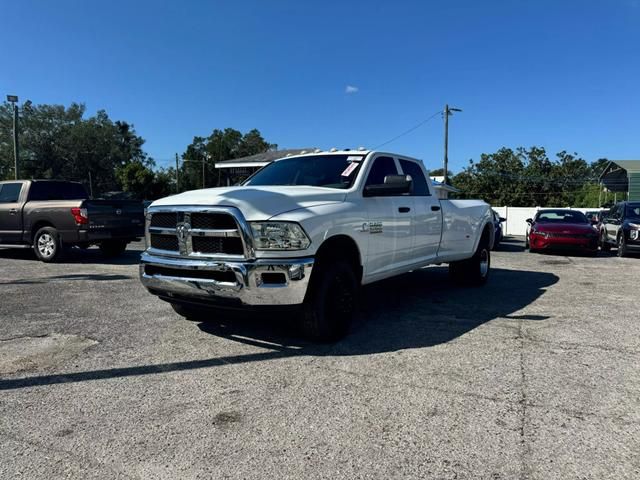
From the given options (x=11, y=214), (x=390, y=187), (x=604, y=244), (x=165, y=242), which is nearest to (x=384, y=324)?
(x=390, y=187)

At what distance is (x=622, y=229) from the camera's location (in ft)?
45.4

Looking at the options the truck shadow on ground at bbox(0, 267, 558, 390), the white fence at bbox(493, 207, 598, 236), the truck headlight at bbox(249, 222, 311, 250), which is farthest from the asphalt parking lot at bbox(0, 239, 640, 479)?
the white fence at bbox(493, 207, 598, 236)

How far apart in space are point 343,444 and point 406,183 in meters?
3.11

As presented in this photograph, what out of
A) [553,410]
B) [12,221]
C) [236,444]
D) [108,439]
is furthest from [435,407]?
[12,221]

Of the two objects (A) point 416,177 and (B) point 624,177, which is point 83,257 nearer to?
(A) point 416,177

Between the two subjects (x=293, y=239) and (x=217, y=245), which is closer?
(x=293, y=239)

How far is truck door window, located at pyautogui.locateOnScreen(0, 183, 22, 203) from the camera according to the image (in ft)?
37.4

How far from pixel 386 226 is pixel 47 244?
8710 millimetres

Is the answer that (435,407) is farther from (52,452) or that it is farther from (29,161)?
(29,161)

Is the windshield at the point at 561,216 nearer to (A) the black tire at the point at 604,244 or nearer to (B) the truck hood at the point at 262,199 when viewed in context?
(A) the black tire at the point at 604,244

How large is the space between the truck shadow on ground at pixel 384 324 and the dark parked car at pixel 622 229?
6978 mm

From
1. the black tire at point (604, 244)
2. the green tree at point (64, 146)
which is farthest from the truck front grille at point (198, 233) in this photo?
the green tree at point (64, 146)

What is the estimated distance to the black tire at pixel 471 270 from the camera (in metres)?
8.12

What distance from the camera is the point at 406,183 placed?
205 inches
